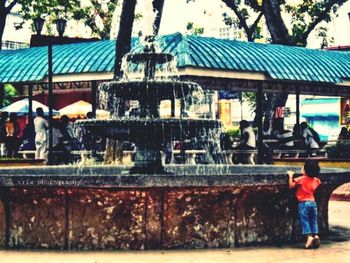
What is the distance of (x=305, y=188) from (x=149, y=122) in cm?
208

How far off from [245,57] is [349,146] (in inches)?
165

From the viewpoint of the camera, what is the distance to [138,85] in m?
9.80

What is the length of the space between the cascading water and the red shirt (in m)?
1.53


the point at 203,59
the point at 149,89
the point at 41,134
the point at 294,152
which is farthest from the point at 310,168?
the point at 294,152

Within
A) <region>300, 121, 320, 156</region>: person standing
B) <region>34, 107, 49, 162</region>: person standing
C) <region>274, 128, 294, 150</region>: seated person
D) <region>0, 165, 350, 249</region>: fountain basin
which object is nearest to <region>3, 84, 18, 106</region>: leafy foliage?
<region>274, 128, 294, 150</region>: seated person

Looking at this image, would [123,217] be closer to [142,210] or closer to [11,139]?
[142,210]

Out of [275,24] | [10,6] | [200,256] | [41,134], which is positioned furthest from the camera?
[10,6]

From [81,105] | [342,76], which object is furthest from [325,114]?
[342,76]

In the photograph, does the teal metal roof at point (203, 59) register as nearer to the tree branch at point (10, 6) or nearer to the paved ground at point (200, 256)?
the tree branch at point (10, 6)

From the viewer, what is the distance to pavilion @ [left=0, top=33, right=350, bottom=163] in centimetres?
1988

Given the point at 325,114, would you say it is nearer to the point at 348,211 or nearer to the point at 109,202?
the point at 348,211

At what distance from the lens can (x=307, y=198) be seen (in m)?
8.60

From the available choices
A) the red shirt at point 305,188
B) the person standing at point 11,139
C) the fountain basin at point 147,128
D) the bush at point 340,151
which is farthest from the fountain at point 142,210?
the person standing at point 11,139

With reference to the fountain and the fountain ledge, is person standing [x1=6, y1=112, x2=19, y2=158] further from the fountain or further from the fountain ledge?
the fountain ledge
